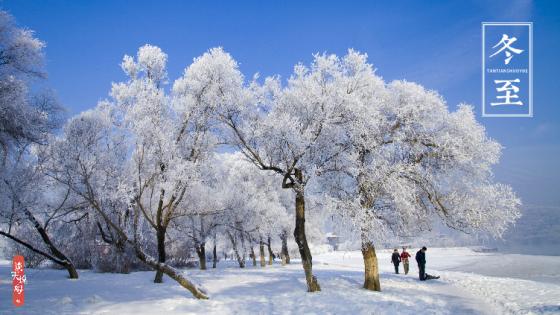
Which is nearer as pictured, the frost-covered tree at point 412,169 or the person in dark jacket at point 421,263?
the frost-covered tree at point 412,169

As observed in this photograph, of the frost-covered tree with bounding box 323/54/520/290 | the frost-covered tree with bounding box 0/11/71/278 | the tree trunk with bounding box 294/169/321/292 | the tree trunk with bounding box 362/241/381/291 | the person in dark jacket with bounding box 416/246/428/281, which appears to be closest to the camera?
the frost-covered tree with bounding box 0/11/71/278

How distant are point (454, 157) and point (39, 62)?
1606 centimetres

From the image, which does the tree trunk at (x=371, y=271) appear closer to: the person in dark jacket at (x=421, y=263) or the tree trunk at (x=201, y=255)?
the person in dark jacket at (x=421, y=263)

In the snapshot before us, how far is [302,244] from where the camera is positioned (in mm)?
17281

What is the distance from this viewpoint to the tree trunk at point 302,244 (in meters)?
17.3

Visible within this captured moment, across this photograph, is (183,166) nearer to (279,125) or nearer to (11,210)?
(279,125)

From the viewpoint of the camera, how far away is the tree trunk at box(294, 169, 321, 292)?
17281mm

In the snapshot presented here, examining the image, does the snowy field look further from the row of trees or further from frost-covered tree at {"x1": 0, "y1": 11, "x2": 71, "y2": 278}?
frost-covered tree at {"x1": 0, "y1": 11, "x2": 71, "y2": 278}

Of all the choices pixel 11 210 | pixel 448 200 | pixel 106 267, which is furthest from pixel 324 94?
pixel 106 267

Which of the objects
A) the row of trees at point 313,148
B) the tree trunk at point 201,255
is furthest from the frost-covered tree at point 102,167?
the tree trunk at point 201,255

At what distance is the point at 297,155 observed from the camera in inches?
661

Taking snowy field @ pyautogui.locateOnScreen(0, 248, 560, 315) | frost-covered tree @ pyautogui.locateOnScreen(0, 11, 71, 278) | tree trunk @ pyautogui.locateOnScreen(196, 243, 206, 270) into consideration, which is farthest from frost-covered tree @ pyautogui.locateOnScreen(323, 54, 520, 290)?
tree trunk @ pyautogui.locateOnScreen(196, 243, 206, 270)

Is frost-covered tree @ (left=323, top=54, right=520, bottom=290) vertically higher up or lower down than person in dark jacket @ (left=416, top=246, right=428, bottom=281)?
higher up

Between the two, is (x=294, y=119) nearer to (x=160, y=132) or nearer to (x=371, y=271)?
(x=160, y=132)
